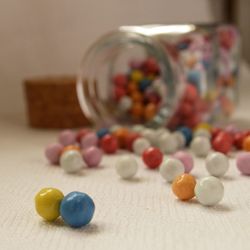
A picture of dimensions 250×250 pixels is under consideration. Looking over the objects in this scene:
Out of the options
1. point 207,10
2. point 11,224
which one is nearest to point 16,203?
point 11,224

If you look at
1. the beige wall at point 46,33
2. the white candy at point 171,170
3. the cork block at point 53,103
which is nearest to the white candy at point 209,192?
the white candy at point 171,170

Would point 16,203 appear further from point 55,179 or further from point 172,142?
point 172,142

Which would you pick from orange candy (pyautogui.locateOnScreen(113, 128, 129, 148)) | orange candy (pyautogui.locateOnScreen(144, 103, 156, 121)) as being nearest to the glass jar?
orange candy (pyautogui.locateOnScreen(144, 103, 156, 121))

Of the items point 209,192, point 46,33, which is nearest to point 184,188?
point 209,192

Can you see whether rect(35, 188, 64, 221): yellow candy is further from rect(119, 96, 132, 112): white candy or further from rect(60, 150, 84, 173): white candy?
rect(119, 96, 132, 112): white candy

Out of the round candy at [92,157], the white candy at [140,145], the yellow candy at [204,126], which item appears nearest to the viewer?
the round candy at [92,157]

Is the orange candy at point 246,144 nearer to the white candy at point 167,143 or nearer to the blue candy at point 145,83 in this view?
the white candy at point 167,143
